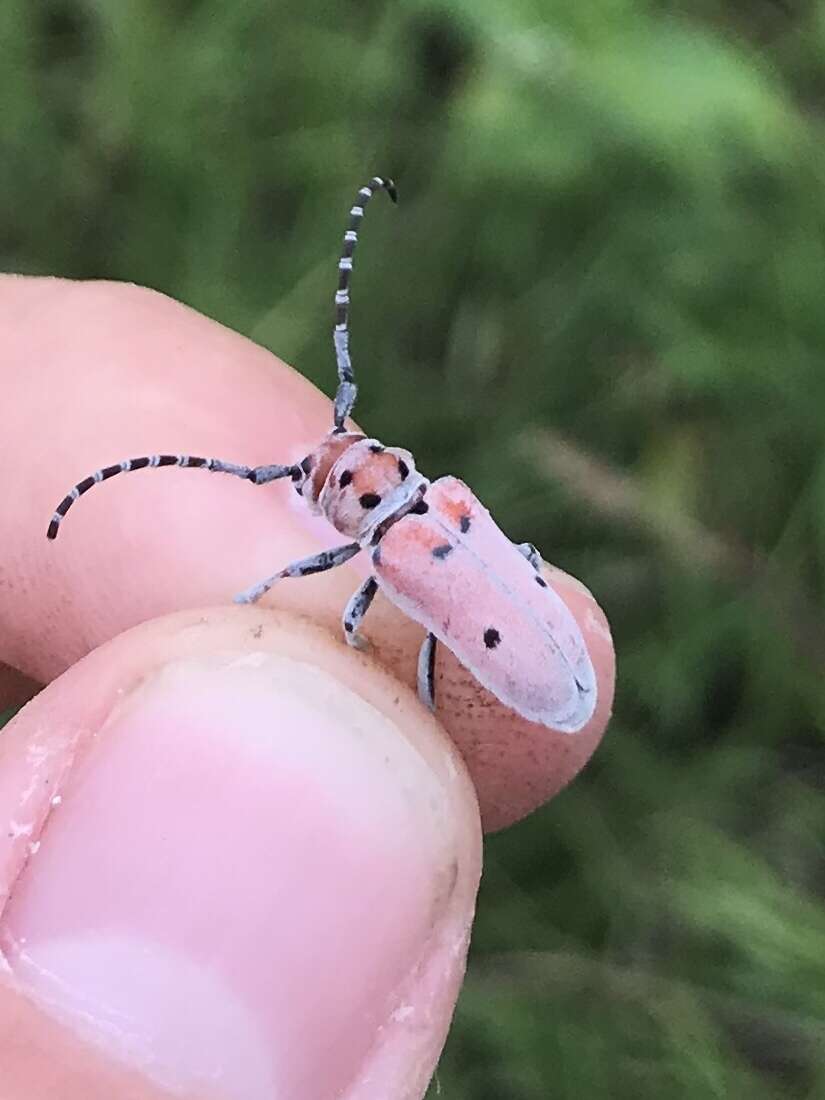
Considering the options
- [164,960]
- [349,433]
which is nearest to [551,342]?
[349,433]

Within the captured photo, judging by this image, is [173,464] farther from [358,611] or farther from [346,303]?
[346,303]

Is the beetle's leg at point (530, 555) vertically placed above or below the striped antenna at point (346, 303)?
below

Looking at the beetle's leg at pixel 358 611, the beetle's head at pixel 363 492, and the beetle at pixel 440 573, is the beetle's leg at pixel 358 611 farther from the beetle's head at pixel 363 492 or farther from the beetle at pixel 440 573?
the beetle's head at pixel 363 492

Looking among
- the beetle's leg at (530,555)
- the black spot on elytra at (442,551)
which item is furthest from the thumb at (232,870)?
the beetle's leg at (530,555)

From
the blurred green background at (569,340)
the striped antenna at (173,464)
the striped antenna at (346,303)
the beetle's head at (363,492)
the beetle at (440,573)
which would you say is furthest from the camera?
the blurred green background at (569,340)

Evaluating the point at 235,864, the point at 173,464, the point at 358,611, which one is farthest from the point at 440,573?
the point at 235,864

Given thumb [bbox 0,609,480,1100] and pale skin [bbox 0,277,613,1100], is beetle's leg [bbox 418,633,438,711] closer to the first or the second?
pale skin [bbox 0,277,613,1100]

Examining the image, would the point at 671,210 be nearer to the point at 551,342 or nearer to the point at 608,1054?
the point at 551,342
